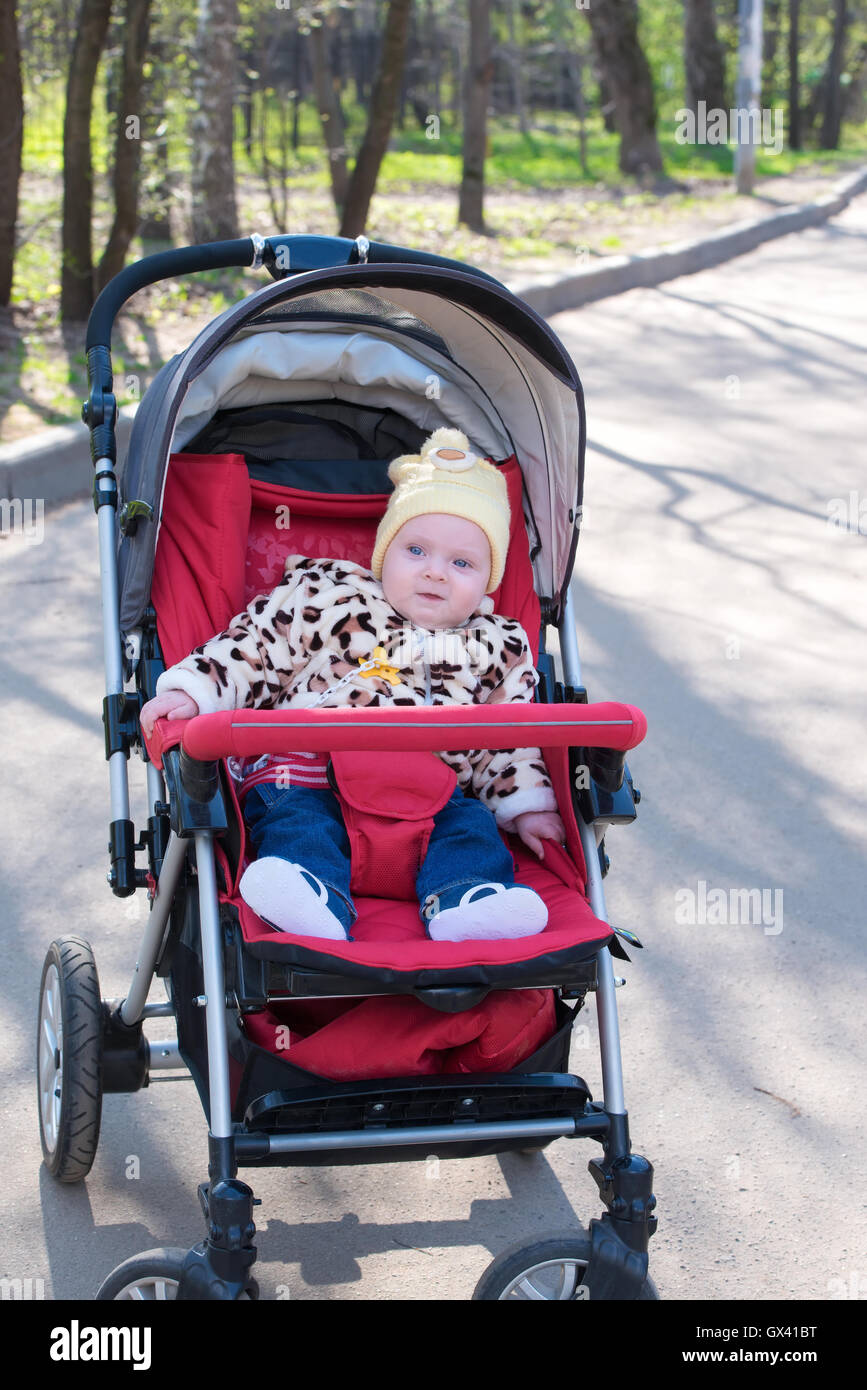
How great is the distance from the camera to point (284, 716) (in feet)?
6.95

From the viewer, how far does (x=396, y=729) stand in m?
2.10

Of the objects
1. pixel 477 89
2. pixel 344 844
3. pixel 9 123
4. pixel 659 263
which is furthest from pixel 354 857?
pixel 659 263

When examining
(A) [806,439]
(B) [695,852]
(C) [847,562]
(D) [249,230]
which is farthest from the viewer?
(D) [249,230]

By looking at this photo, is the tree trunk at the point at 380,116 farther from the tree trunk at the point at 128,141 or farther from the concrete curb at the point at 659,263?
the tree trunk at the point at 128,141

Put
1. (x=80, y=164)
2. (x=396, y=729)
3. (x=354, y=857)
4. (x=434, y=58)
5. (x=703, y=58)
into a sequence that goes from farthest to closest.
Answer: (x=434, y=58) < (x=703, y=58) < (x=80, y=164) < (x=354, y=857) < (x=396, y=729)

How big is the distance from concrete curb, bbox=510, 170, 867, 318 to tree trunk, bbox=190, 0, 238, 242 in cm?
256

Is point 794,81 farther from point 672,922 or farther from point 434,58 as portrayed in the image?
point 672,922

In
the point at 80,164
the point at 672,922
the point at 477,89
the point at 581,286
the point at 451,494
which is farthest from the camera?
the point at 477,89

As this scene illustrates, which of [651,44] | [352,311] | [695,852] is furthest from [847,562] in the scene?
[651,44]

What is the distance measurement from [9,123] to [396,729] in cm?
736

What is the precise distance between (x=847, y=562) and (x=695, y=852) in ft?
8.65

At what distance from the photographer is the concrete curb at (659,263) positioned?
11125 mm

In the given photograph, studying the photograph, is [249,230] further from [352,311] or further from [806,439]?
[352,311]
